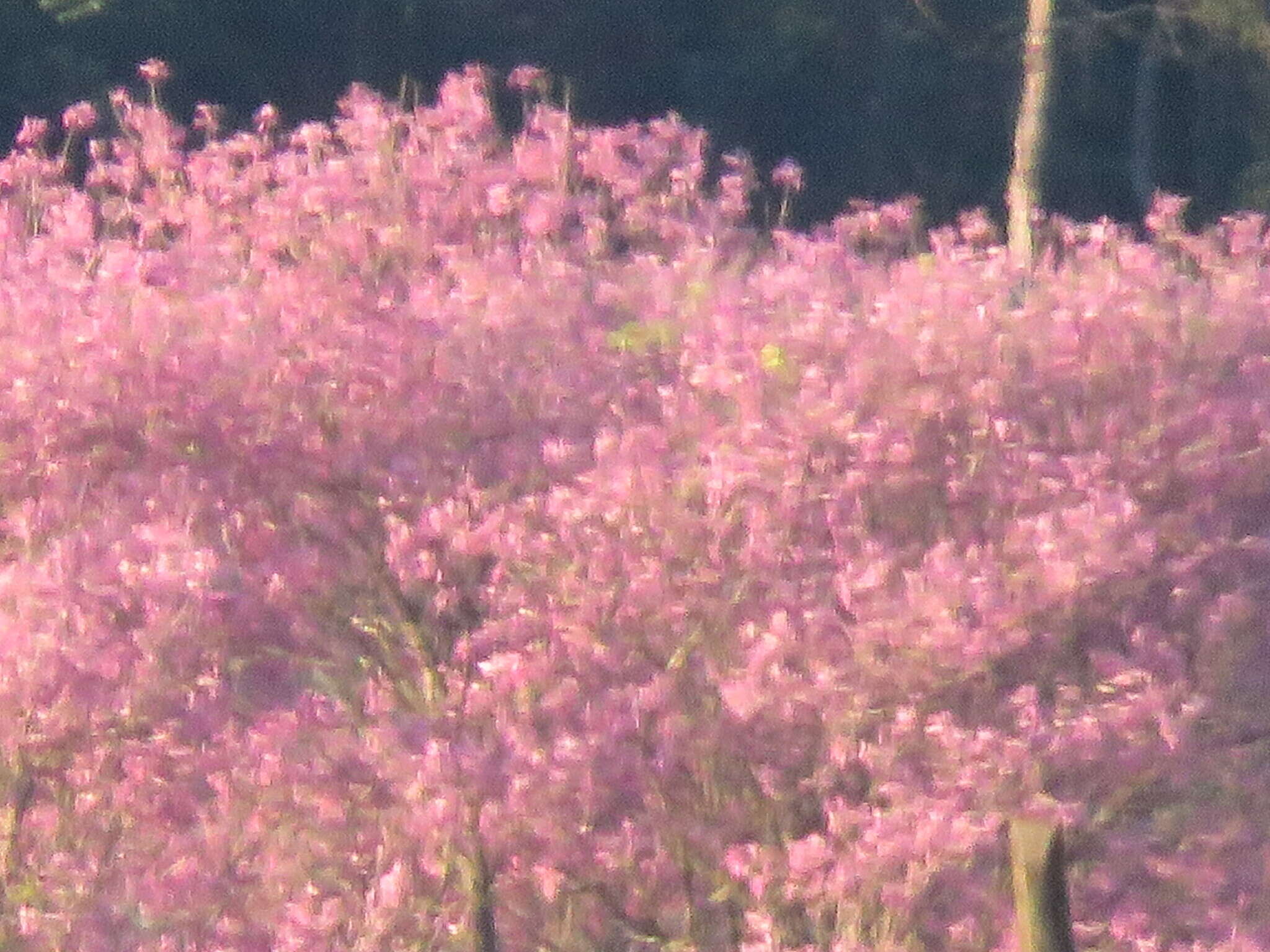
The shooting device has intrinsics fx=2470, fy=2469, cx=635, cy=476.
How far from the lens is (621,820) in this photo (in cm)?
528

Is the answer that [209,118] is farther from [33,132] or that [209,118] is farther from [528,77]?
[528,77]

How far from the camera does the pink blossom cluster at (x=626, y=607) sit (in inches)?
196

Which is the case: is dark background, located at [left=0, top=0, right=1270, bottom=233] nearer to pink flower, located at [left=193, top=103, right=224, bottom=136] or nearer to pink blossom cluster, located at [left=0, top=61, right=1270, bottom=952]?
pink flower, located at [left=193, top=103, right=224, bottom=136]

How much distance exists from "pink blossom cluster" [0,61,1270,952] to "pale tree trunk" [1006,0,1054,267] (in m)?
4.12

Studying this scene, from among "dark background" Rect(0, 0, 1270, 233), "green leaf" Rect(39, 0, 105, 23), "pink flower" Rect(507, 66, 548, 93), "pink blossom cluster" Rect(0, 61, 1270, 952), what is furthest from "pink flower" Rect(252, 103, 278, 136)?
"green leaf" Rect(39, 0, 105, 23)

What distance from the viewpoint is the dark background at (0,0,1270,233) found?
1980 centimetres

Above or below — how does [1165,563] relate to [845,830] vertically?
above

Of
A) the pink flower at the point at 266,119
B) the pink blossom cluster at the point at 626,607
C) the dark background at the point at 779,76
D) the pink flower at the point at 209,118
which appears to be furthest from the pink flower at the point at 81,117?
the dark background at the point at 779,76

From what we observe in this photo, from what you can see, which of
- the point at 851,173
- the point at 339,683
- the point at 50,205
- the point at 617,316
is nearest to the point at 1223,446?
the point at 617,316

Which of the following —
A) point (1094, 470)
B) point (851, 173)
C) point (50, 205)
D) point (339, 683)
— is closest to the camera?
point (1094, 470)

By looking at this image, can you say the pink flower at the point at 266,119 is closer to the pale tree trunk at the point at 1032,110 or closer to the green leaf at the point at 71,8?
the pale tree trunk at the point at 1032,110

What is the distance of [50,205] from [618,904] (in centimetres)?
228

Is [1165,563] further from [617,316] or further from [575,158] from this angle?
[575,158]

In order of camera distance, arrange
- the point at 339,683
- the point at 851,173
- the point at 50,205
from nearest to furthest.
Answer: the point at 339,683 < the point at 50,205 < the point at 851,173
